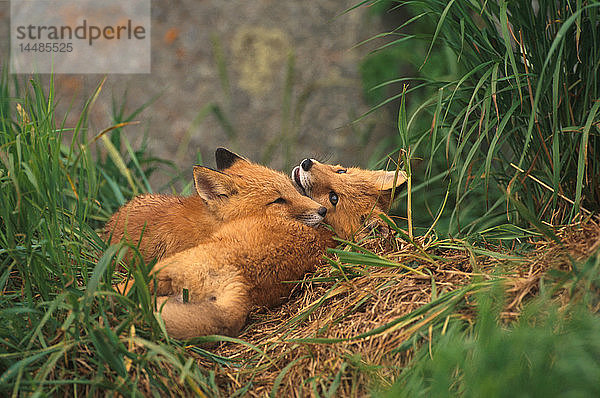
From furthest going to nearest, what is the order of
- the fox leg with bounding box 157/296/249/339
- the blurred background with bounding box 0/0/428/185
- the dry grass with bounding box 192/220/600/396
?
the blurred background with bounding box 0/0/428/185, the fox leg with bounding box 157/296/249/339, the dry grass with bounding box 192/220/600/396

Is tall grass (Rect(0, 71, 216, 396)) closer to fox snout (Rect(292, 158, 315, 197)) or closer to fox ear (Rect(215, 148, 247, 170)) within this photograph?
fox ear (Rect(215, 148, 247, 170))

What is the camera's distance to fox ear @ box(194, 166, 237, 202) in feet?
8.29

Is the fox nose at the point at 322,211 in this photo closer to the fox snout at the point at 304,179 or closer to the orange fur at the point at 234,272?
the orange fur at the point at 234,272

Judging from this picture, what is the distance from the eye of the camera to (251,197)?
255cm

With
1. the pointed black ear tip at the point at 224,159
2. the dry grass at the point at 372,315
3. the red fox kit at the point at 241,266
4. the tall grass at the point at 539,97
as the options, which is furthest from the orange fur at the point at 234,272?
the tall grass at the point at 539,97

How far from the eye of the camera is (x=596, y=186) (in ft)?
7.53

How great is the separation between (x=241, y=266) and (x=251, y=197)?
45 cm

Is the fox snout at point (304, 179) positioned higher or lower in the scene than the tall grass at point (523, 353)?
higher

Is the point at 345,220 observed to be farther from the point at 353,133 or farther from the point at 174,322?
the point at 353,133

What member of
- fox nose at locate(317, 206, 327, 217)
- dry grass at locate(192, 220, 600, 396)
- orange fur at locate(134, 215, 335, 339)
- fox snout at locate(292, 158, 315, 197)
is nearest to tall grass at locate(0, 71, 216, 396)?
orange fur at locate(134, 215, 335, 339)

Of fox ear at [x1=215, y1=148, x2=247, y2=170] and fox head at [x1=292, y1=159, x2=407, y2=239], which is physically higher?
fox ear at [x1=215, y1=148, x2=247, y2=170]

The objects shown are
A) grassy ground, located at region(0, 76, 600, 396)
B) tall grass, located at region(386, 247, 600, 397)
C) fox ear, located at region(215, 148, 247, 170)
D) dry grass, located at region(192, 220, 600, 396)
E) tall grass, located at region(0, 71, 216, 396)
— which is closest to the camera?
tall grass, located at region(386, 247, 600, 397)

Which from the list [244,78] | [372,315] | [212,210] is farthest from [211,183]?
[244,78]

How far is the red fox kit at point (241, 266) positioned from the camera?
6.61 ft
